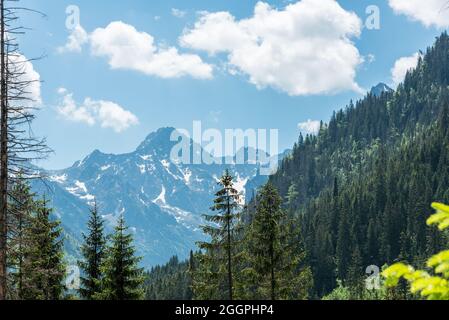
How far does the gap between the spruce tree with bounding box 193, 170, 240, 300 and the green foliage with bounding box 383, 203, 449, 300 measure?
28.2 m

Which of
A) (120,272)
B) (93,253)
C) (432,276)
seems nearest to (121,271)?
(120,272)

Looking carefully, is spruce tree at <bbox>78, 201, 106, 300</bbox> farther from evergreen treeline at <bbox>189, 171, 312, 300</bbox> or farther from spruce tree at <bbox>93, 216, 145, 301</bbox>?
evergreen treeline at <bbox>189, 171, 312, 300</bbox>

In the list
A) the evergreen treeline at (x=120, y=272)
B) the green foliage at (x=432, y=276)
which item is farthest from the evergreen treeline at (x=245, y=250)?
the green foliage at (x=432, y=276)

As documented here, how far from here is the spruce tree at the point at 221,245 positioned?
3244 centimetres

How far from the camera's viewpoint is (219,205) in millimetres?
32688

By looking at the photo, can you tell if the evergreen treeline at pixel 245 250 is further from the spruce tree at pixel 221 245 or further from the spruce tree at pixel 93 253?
the spruce tree at pixel 93 253

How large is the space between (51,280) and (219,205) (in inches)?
464

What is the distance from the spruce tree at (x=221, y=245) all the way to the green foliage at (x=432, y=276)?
2816 centimetres

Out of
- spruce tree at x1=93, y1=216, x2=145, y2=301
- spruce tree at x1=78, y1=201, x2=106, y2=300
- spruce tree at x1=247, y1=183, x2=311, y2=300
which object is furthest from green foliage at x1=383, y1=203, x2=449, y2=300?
spruce tree at x1=78, y1=201, x2=106, y2=300

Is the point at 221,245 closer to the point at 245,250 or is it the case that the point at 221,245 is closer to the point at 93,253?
the point at 245,250

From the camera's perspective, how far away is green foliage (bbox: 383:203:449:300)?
3758 millimetres
